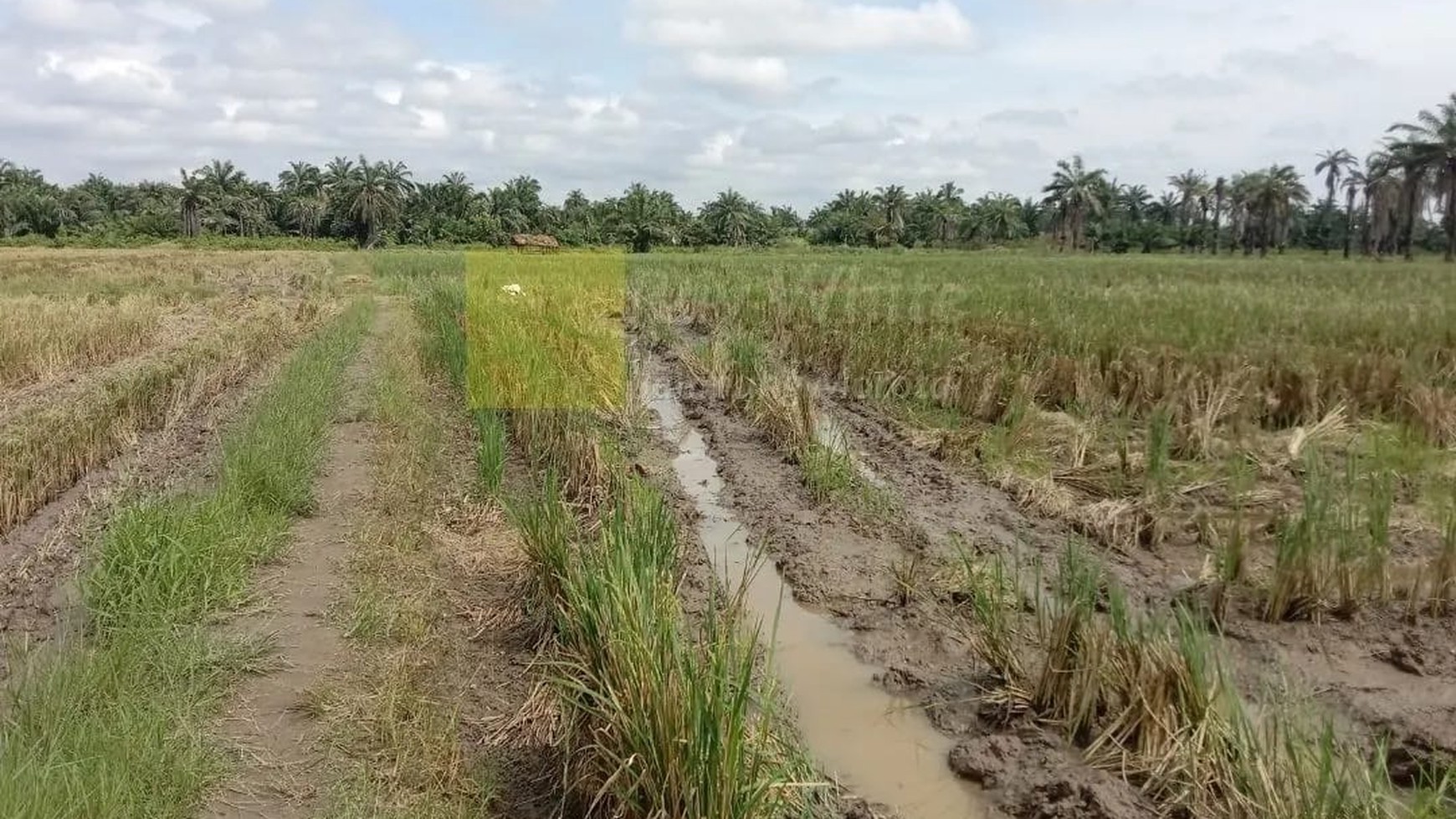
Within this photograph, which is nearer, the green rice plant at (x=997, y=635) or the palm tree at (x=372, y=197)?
the green rice plant at (x=997, y=635)

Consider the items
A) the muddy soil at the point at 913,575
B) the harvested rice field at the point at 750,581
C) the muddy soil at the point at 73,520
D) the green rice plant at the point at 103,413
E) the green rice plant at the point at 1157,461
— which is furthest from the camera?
the green rice plant at the point at 103,413

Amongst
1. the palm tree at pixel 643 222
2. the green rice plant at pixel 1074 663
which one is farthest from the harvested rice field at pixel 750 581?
the palm tree at pixel 643 222

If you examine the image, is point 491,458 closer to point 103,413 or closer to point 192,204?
point 103,413

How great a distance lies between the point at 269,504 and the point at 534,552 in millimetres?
1862

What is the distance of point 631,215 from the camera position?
49219 millimetres

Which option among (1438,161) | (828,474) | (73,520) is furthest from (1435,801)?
(1438,161)

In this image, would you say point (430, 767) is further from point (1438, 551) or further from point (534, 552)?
point (1438, 551)

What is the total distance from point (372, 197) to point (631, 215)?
1516 centimetres

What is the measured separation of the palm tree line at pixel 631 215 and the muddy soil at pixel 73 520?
42.5 m

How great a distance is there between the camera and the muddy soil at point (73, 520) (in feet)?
12.1

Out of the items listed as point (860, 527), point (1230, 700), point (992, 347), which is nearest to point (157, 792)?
point (1230, 700)

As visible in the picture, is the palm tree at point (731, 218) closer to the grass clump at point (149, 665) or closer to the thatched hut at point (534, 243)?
the thatched hut at point (534, 243)

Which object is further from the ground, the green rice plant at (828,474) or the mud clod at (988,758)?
the green rice plant at (828,474)

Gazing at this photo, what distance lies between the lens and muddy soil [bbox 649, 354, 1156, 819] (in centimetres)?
275
